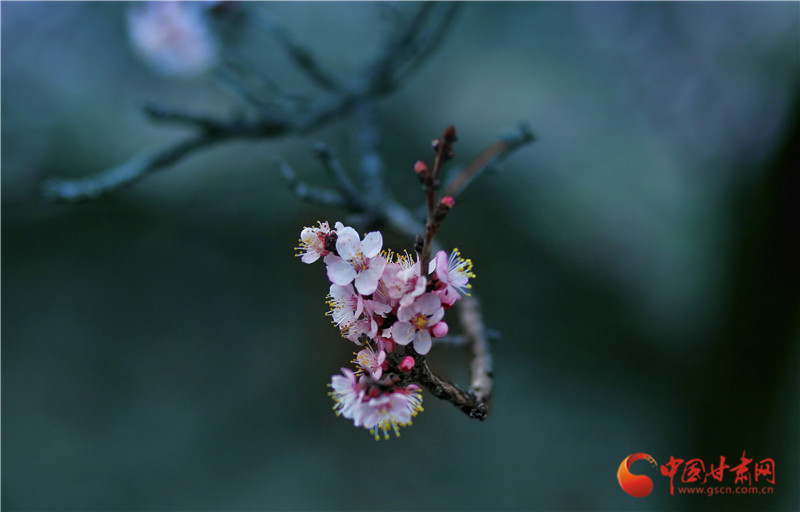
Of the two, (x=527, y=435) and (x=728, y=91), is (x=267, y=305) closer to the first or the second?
(x=527, y=435)

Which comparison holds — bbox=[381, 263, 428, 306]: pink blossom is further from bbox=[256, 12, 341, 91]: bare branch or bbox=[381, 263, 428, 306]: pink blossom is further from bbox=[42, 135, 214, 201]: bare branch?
bbox=[256, 12, 341, 91]: bare branch

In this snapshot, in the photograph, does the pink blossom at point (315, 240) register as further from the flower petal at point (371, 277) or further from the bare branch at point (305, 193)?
the bare branch at point (305, 193)

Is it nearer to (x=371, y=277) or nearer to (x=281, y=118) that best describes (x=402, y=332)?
(x=371, y=277)

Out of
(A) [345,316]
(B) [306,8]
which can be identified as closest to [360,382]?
(A) [345,316]
